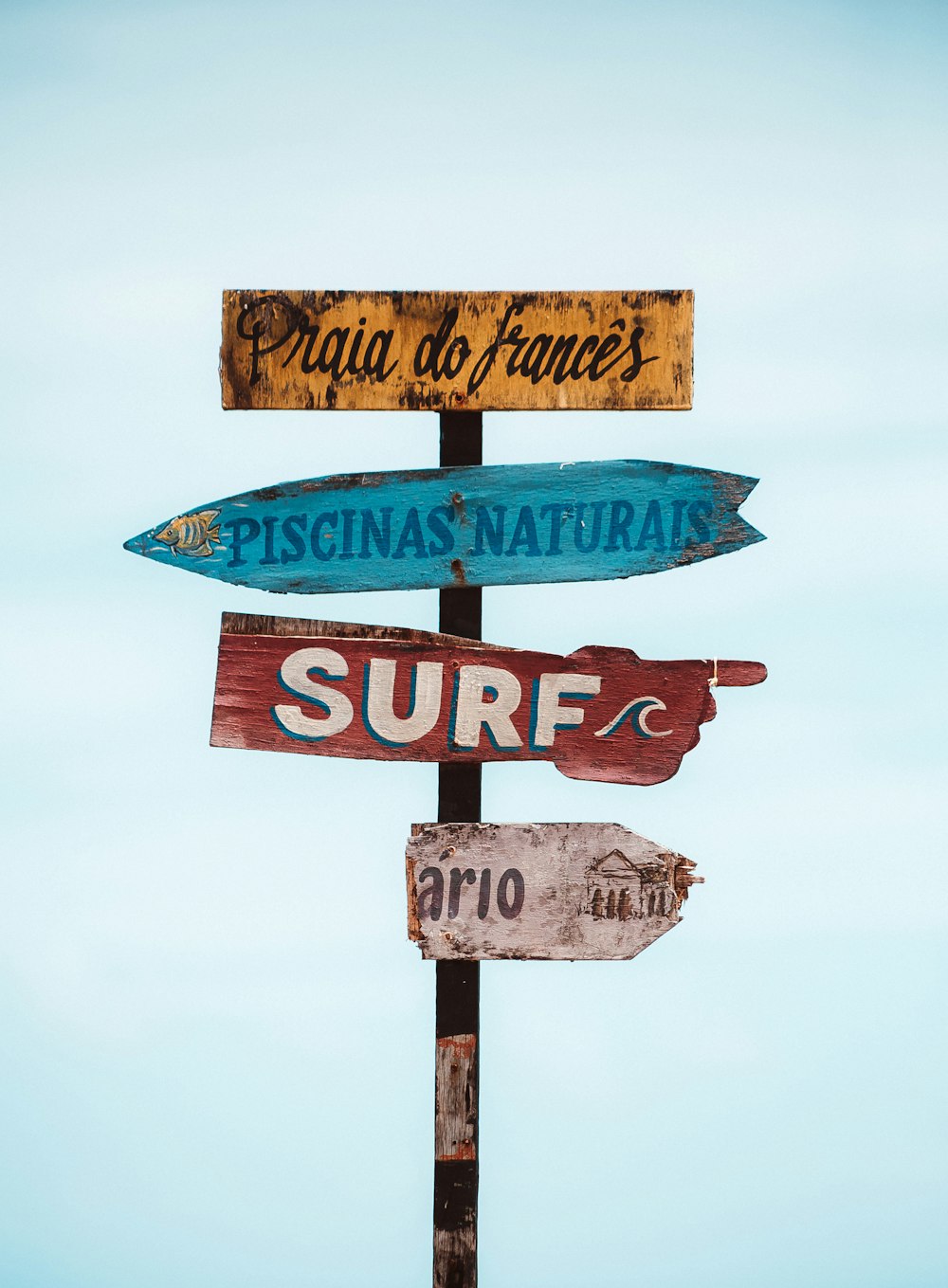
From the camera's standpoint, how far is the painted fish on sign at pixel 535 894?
5.25m

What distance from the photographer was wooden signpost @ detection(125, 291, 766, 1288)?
525 centimetres

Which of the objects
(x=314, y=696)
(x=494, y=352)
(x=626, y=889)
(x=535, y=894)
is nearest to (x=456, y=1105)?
(x=535, y=894)

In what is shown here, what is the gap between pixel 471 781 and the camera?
5309mm

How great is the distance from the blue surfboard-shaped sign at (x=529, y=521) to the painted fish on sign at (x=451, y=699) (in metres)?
0.24

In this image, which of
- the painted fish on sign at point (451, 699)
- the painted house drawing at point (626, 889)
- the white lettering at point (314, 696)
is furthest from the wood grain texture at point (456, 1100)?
the white lettering at point (314, 696)

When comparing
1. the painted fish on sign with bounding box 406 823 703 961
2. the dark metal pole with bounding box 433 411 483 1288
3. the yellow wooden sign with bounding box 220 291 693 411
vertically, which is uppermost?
the yellow wooden sign with bounding box 220 291 693 411

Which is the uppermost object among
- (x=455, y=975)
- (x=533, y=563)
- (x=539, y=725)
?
(x=533, y=563)

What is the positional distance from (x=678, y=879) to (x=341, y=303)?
211 centimetres

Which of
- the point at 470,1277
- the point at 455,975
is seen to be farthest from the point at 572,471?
the point at 470,1277

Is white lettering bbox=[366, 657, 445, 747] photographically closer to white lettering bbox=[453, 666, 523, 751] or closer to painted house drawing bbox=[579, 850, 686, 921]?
white lettering bbox=[453, 666, 523, 751]

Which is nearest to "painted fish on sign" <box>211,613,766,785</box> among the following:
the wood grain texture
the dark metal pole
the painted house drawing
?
the dark metal pole

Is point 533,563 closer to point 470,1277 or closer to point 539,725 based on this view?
point 539,725

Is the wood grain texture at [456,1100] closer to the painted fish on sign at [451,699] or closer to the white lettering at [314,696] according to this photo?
the painted fish on sign at [451,699]

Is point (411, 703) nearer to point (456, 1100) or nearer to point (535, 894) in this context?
point (535, 894)
